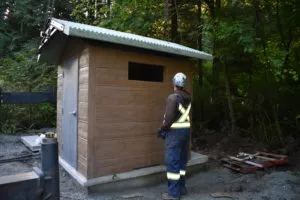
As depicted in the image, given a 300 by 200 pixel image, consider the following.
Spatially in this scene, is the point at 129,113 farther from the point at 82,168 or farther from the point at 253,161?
the point at 253,161

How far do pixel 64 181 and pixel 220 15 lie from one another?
565cm

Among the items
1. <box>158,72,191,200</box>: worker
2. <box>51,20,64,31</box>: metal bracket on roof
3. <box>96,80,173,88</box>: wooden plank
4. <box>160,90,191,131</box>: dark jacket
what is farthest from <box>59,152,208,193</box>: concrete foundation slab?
<box>51,20,64,31</box>: metal bracket on roof

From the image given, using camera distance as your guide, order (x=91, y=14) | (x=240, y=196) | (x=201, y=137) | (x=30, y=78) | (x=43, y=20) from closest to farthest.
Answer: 1. (x=240, y=196)
2. (x=201, y=137)
3. (x=30, y=78)
4. (x=91, y=14)
5. (x=43, y=20)

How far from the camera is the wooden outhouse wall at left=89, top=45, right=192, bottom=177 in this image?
4.58 meters

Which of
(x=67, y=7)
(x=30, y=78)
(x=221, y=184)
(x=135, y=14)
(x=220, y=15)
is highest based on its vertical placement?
(x=67, y=7)

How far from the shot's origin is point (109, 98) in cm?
472

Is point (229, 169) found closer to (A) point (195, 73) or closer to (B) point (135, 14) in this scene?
(A) point (195, 73)

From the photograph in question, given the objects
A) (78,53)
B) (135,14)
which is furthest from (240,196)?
(135,14)

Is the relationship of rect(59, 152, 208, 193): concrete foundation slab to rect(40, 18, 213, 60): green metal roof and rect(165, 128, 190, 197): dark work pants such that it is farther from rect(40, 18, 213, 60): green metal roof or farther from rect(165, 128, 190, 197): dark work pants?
rect(40, 18, 213, 60): green metal roof

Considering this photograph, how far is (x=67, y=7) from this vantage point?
1623cm

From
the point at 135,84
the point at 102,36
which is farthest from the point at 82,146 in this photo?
the point at 102,36

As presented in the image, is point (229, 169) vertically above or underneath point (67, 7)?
underneath

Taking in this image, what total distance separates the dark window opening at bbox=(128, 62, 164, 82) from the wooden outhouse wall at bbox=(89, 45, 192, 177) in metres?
0.28

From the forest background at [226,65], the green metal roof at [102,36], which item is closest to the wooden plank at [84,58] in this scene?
the green metal roof at [102,36]
